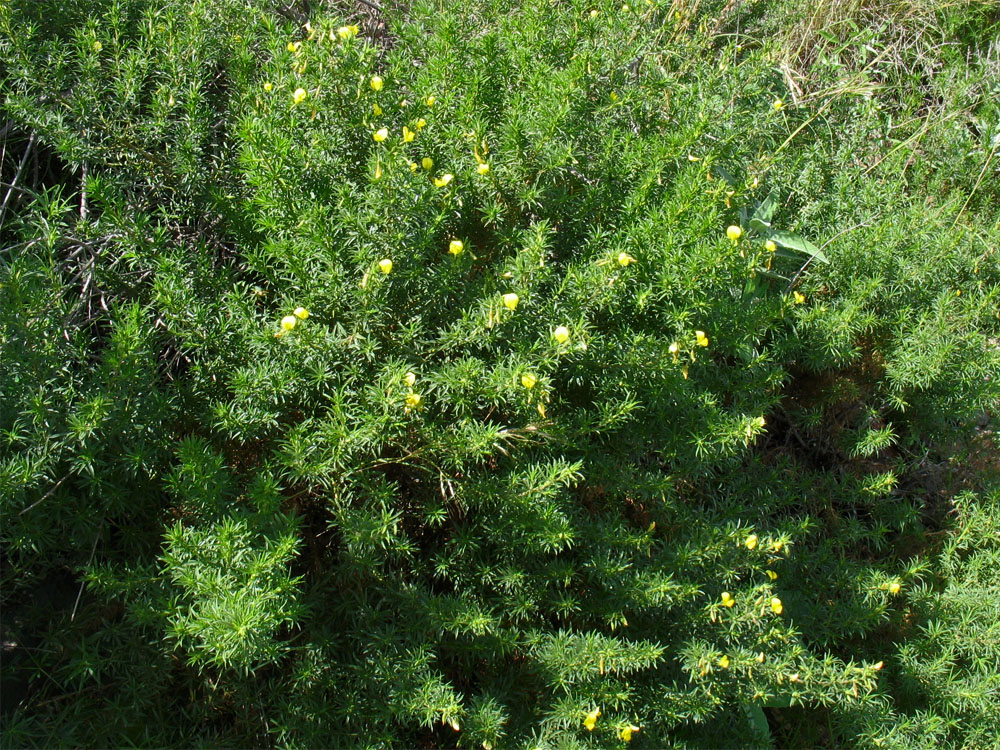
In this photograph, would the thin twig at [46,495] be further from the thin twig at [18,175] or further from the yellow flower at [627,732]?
the yellow flower at [627,732]

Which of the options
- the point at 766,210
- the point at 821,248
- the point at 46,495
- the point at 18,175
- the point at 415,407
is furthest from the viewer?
the point at 766,210

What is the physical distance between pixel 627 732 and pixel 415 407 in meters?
0.99

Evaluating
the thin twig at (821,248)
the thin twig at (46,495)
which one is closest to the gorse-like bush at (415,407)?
the thin twig at (46,495)

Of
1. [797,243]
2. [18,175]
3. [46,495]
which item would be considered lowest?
[46,495]

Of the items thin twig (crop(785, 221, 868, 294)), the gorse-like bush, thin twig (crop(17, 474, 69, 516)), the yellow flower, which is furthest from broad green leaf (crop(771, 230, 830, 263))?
thin twig (crop(17, 474, 69, 516))

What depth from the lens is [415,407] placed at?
207 cm

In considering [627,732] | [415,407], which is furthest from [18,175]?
[627,732]

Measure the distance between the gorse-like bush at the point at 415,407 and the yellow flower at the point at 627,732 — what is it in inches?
1.1

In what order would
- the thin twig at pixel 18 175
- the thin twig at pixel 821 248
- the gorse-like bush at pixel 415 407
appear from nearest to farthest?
the gorse-like bush at pixel 415 407 → the thin twig at pixel 18 175 → the thin twig at pixel 821 248

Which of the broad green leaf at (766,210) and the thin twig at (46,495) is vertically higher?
the broad green leaf at (766,210)

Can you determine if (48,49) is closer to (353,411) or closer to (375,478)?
(353,411)

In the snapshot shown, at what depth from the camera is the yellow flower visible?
81.7 inches

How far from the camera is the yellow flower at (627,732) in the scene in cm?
207

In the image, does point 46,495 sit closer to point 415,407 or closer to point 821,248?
point 415,407
